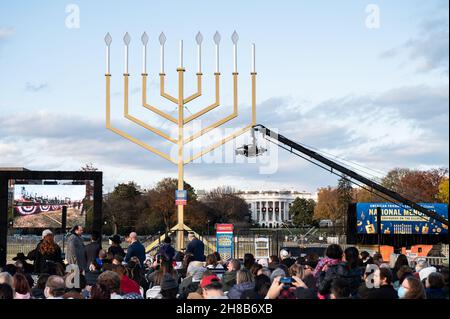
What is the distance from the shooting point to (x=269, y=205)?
97562mm

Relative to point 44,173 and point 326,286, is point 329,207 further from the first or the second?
point 326,286

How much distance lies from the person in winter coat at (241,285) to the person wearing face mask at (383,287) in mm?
1166

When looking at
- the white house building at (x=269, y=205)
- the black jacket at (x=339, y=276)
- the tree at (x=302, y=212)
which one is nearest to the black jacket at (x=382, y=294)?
the black jacket at (x=339, y=276)

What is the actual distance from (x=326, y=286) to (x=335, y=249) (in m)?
1.10

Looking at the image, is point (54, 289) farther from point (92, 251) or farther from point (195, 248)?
point (195, 248)

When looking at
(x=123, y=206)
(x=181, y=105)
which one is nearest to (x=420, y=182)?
(x=123, y=206)

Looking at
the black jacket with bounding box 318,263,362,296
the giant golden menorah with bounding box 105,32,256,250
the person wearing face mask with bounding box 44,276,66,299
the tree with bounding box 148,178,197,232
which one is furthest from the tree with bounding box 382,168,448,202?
the person wearing face mask with bounding box 44,276,66,299

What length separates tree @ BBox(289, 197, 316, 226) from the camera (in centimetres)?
8219

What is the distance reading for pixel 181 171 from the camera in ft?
72.4

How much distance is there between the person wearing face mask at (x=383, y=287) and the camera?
604 centimetres

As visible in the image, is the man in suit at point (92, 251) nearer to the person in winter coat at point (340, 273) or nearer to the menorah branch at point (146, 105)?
the person in winter coat at point (340, 273)

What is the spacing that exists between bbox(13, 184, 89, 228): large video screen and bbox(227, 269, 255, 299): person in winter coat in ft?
30.7

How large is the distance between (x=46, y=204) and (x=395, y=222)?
1720cm
